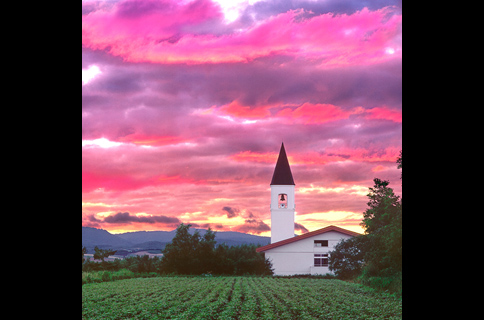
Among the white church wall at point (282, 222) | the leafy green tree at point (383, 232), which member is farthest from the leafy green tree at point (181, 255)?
the leafy green tree at point (383, 232)

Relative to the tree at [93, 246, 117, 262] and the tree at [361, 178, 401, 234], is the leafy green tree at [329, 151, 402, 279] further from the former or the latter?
the tree at [93, 246, 117, 262]

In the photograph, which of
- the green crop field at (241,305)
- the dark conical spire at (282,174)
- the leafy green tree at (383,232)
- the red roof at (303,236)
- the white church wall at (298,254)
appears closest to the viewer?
the green crop field at (241,305)

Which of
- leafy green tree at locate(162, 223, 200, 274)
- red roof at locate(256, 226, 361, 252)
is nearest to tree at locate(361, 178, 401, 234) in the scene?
red roof at locate(256, 226, 361, 252)

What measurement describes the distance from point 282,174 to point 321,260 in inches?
304

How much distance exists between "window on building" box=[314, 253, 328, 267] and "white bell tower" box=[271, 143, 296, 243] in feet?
12.5

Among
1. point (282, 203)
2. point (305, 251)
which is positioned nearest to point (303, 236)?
point (305, 251)

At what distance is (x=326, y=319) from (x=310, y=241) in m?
20.0

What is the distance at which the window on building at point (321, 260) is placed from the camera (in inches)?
1177

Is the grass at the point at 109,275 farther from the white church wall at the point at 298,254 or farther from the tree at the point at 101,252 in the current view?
the white church wall at the point at 298,254

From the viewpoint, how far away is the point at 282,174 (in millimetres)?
35031
